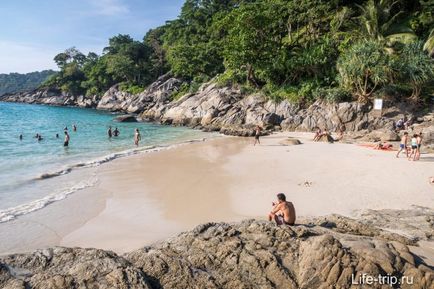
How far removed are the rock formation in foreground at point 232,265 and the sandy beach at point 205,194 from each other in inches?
104

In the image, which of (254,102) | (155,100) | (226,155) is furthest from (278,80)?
(155,100)

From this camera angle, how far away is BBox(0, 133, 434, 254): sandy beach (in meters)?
9.60

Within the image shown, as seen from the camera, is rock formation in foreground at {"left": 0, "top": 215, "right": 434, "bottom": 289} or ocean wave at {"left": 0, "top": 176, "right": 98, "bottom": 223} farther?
ocean wave at {"left": 0, "top": 176, "right": 98, "bottom": 223}

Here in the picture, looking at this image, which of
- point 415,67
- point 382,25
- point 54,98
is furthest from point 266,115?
point 54,98

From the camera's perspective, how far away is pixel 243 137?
102ft

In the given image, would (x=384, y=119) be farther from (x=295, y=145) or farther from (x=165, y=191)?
(x=165, y=191)

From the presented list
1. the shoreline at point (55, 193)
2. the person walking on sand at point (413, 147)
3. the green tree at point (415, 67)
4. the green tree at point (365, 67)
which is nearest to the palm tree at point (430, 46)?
the green tree at point (415, 67)

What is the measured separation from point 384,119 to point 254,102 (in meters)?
14.2

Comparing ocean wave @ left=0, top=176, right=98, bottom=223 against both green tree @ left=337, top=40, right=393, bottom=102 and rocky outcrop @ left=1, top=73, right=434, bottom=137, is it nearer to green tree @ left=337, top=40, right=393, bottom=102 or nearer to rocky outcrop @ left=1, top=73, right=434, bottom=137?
rocky outcrop @ left=1, top=73, right=434, bottom=137

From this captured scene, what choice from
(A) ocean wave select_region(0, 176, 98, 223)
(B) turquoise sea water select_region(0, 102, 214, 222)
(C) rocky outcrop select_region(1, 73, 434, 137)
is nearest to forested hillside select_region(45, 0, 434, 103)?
(C) rocky outcrop select_region(1, 73, 434, 137)

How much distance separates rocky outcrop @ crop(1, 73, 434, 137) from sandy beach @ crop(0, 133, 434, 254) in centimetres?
994

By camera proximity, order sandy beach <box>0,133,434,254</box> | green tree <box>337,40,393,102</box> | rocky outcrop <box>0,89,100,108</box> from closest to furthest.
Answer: sandy beach <box>0,133,434,254</box>, green tree <box>337,40,393,102</box>, rocky outcrop <box>0,89,100,108</box>

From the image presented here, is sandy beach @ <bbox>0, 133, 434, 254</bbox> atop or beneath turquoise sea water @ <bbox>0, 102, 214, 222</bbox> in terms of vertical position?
atop

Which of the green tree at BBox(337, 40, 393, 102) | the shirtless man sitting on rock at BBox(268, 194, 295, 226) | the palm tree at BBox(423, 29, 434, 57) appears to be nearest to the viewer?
the shirtless man sitting on rock at BBox(268, 194, 295, 226)
